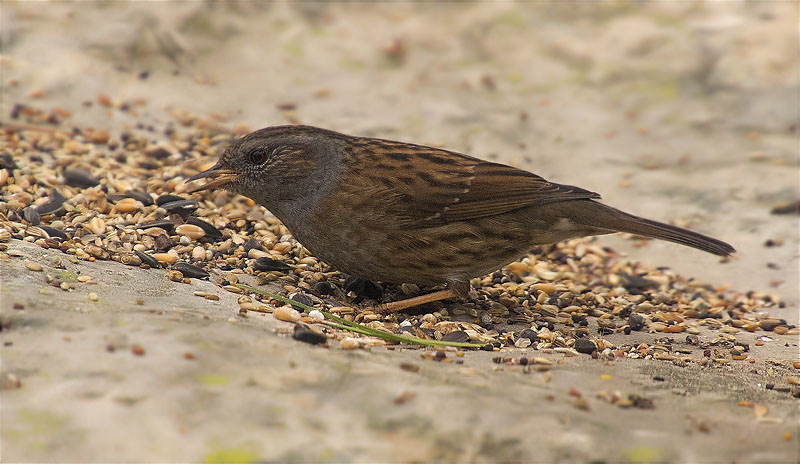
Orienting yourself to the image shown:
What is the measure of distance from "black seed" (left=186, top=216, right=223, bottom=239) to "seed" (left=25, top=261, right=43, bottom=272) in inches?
Result: 52.3

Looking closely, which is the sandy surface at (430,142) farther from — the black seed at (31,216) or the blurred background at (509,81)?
the black seed at (31,216)

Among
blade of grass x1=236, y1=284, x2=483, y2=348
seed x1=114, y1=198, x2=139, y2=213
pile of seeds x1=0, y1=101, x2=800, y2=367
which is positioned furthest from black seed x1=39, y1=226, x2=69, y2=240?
blade of grass x1=236, y1=284, x2=483, y2=348

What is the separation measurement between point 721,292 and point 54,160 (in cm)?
492

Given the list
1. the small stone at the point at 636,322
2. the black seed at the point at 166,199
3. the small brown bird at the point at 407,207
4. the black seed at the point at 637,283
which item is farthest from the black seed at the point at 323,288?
the black seed at the point at 637,283

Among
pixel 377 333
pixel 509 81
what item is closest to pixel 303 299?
pixel 377 333

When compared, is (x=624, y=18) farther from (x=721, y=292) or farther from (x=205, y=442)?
(x=205, y=442)

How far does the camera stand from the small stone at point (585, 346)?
425 cm

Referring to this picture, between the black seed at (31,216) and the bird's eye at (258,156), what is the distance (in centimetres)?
129

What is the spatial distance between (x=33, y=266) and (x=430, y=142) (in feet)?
13.3

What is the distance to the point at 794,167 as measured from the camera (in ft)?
23.4

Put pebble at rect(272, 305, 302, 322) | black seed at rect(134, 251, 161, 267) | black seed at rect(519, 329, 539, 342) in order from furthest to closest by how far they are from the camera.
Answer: black seed at rect(134, 251, 161, 267)
black seed at rect(519, 329, 539, 342)
pebble at rect(272, 305, 302, 322)

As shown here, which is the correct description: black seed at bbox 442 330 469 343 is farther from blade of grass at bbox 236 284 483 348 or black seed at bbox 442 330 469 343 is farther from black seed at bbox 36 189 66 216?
black seed at bbox 36 189 66 216

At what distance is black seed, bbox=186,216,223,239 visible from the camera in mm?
5180

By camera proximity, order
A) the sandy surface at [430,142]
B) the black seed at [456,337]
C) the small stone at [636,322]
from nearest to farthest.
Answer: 1. the sandy surface at [430,142]
2. the black seed at [456,337]
3. the small stone at [636,322]
